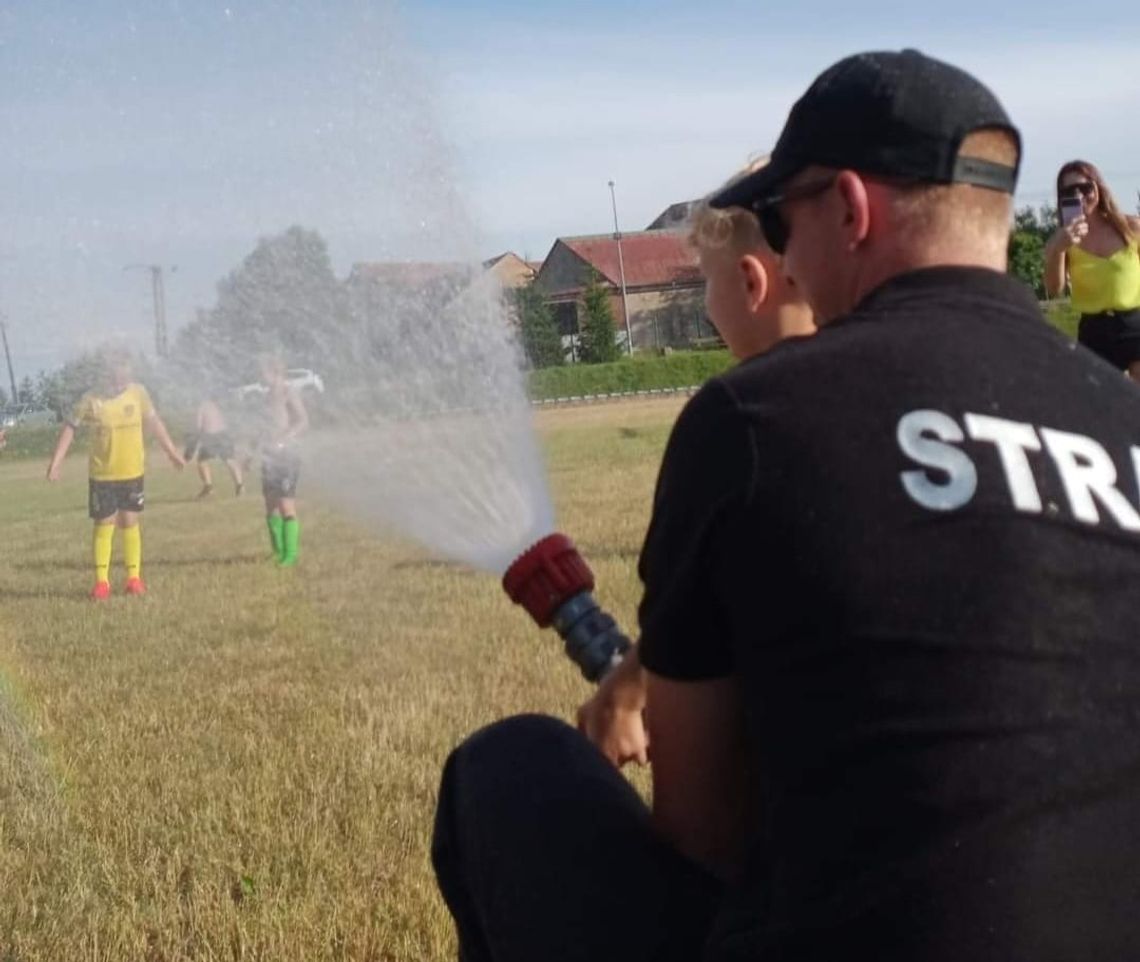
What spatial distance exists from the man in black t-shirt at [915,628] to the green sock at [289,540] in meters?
10.5

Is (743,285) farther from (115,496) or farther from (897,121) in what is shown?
(115,496)

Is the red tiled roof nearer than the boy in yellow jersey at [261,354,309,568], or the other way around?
the boy in yellow jersey at [261,354,309,568]

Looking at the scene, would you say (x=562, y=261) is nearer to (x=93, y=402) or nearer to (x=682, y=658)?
(x=93, y=402)

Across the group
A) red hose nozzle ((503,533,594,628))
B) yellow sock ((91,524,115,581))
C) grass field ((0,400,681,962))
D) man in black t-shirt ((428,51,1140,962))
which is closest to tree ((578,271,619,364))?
yellow sock ((91,524,115,581))

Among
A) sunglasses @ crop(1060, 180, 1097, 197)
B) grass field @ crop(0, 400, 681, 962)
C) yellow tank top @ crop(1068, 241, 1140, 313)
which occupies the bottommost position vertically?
grass field @ crop(0, 400, 681, 962)

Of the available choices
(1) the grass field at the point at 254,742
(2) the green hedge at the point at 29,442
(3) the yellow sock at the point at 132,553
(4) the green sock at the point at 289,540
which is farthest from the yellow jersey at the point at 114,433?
(2) the green hedge at the point at 29,442

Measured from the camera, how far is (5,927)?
13.5 ft

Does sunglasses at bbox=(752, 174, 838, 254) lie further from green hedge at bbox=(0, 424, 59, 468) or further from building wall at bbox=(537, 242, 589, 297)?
building wall at bbox=(537, 242, 589, 297)

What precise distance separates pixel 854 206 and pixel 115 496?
1123 cm

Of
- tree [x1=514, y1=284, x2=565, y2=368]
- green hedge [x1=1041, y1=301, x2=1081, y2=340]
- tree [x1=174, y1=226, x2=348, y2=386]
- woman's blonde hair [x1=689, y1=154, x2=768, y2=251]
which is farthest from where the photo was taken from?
tree [x1=514, y1=284, x2=565, y2=368]

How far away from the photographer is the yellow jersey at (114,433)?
497 inches

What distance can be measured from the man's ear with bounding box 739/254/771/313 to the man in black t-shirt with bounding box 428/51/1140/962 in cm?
107

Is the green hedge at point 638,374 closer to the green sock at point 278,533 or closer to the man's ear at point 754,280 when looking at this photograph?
the green sock at point 278,533

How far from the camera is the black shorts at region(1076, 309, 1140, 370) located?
899 centimetres
